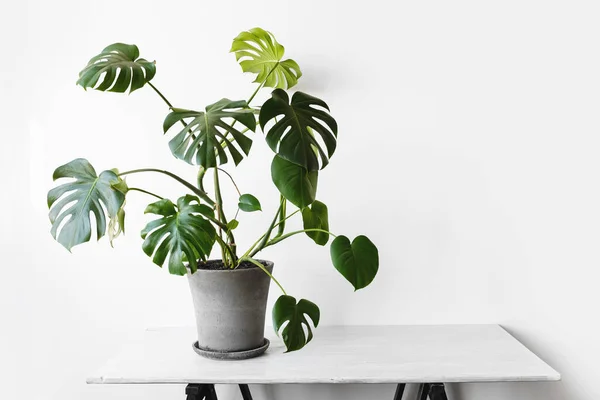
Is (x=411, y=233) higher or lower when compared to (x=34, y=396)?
higher

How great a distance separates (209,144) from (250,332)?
453 mm

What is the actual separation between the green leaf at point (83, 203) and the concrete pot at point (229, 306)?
239 millimetres

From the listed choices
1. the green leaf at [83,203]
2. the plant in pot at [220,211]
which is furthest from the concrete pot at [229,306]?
the green leaf at [83,203]

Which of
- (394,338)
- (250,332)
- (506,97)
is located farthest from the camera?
(506,97)

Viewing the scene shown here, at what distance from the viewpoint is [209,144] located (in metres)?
1.09

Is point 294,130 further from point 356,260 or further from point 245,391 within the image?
point 245,391

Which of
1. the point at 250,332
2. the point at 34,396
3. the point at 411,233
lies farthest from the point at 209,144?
the point at 34,396

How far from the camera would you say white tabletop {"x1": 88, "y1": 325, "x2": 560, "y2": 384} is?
117 cm

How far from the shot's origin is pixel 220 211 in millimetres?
1324

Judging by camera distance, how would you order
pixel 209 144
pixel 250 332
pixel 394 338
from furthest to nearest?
pixel 394 338 → pixel 250 332 → pixel 209 144

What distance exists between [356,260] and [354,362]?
0.73ft

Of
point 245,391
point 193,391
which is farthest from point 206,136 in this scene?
point 245,391

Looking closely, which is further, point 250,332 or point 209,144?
point 250,332

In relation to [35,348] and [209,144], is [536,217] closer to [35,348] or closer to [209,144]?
[209,144]
